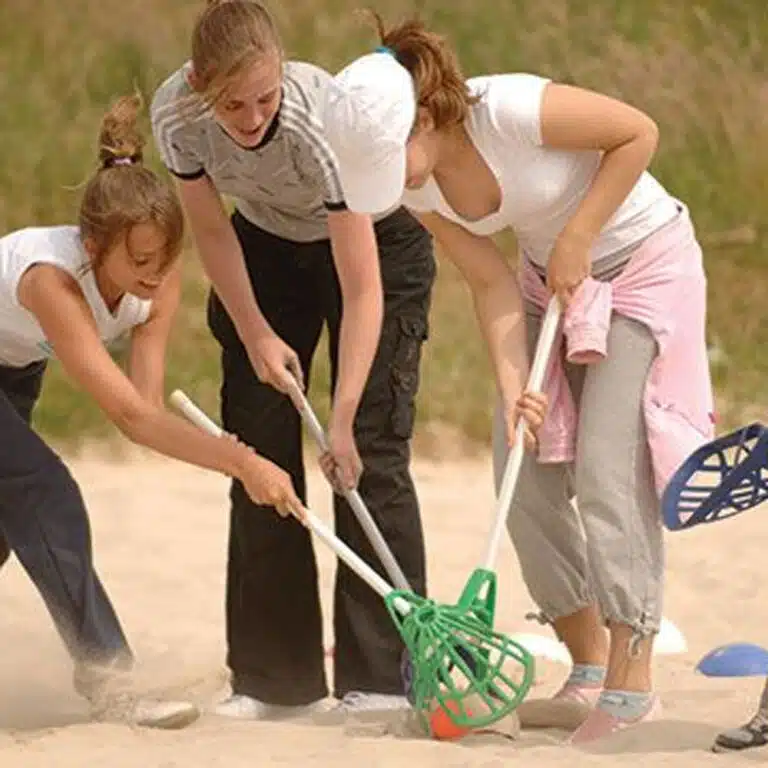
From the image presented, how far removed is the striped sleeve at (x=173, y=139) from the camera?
15.4 feet

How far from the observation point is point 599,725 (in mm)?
4441

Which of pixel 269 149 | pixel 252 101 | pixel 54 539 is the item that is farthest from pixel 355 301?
pixel 54 539

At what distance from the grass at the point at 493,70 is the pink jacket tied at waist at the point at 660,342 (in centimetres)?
407

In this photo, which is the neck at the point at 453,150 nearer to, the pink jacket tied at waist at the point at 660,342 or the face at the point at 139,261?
the pink jacket tied at waist at the point at 660,342

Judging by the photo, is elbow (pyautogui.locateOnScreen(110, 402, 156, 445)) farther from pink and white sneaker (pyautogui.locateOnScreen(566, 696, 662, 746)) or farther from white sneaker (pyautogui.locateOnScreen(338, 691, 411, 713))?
pink and white sneaker (pyautogui.locateOnScreen(566, 696, 662, 746))

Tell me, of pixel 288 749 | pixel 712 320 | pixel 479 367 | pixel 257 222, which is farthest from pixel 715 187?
pixel 288 749

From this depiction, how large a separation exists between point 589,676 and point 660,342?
0.69 metres

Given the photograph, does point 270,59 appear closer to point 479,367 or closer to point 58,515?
point 58,515

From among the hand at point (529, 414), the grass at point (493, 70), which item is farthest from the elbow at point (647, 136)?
the grass at point (493, 70)

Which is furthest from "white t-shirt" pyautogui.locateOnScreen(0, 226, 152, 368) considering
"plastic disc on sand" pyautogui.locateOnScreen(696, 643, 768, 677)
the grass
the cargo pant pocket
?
the grass

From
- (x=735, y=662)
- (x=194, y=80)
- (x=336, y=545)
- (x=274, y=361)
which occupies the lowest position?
(x=735, y=662)

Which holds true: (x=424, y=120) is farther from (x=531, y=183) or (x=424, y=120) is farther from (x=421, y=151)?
(x=531, y=183)

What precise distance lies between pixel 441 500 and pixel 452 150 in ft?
10.2

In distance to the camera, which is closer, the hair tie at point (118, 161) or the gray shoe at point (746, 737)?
the gray shoe at point (746, 737)
